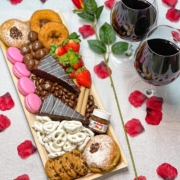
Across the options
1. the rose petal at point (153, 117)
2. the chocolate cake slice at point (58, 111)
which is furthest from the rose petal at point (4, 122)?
the rose petal at point (153, 117)

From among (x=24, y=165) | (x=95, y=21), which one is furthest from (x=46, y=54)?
(x=24, y=165)

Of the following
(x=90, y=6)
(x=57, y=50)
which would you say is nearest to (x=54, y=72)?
(x=57, y=50)

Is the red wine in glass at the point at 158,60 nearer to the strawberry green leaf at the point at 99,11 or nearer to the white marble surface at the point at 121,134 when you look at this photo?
the white marble surface at the point at 121,134

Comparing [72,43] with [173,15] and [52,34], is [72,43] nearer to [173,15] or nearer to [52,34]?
[52,34]

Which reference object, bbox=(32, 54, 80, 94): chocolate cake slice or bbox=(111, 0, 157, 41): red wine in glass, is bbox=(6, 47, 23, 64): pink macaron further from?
bbox=(111, 0, 157, 41): red wine in glass

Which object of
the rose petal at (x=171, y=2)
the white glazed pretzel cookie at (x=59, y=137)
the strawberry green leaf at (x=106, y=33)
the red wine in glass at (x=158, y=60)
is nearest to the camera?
the red wine in glass at (x=158, y=60)

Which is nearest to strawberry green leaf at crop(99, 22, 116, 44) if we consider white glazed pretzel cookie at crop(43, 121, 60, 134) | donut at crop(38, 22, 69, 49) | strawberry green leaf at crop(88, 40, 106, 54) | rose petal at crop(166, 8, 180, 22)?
strawberry green leaf at crop(88, 40, 106, 54)

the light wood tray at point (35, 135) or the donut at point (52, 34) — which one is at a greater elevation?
the donut at point (52, 34)
